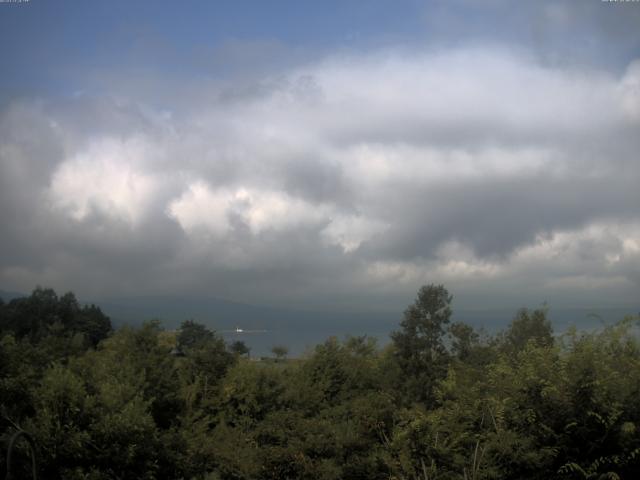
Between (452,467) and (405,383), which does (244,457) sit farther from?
(405,383)

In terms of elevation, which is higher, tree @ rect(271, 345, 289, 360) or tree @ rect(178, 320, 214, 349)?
tree @ rect(178, 320, 214, 349)

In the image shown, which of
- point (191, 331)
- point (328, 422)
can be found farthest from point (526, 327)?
point (191, 331)

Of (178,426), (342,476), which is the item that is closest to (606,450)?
(342,476)

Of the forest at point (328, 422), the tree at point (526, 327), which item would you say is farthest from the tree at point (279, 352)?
the tree at point (526, 327)

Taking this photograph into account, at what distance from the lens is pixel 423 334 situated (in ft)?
85.6

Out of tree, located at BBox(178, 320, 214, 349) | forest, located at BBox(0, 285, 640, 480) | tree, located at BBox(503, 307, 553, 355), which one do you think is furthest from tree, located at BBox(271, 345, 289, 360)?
tree, located at BBox(503, 307, 553, 355)

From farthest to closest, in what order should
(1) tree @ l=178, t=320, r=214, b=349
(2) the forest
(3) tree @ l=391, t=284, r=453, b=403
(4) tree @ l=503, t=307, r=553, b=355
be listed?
(1) tree @ l=178, t=320, r=214, b=349, (3) tree @ l=391, t=284, r=453, b=403, (4) tree @ l=503, t=307, r=553, b=355, (2) the forest

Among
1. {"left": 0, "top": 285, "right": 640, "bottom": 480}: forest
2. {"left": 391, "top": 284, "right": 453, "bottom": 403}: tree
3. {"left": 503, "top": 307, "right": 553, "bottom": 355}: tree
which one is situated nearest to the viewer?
{"left": 0, "top": 285, "right": 640, "bottom": 480}: forest

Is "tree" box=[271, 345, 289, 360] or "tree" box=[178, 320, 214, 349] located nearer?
"tree" box=[271, 345, 289, 360]

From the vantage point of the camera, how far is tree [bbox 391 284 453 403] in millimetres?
25641

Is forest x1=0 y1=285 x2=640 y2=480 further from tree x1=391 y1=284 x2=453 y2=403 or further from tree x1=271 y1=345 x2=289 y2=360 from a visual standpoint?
tree x1=391 y1=284 x2=453 y2=403

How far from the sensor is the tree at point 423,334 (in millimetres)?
25641

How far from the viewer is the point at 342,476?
40.2 feet

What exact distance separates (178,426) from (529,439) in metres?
10.3
